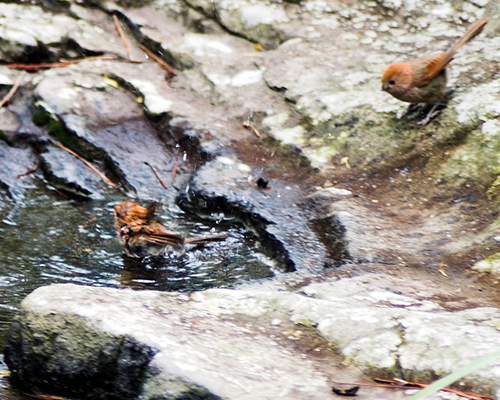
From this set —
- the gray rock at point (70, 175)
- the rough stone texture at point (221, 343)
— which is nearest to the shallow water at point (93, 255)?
the gray rock at point (70, 175)

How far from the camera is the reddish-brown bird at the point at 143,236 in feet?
14.3

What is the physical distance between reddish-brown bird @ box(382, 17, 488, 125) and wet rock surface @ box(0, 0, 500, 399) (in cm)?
17

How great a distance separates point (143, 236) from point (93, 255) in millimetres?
401

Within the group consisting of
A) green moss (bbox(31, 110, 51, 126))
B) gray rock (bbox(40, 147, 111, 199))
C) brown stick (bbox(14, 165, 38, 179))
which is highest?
green moss (bbox(31, 110, 51, 126))

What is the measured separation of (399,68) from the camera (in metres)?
5.05

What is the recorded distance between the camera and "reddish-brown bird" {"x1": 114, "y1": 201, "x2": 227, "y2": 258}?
14.3 feet

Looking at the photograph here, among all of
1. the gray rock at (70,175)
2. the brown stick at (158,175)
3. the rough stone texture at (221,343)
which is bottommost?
the gray rock at (70,175)

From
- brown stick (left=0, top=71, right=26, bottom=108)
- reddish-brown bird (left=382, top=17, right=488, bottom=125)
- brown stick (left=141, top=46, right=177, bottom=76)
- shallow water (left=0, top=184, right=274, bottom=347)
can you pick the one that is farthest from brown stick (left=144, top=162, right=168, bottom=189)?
reddish-brown bird (left=382, top=17, right=488, bottom=125)

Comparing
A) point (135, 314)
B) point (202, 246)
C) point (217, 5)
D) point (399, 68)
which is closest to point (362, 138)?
point (399, 68)

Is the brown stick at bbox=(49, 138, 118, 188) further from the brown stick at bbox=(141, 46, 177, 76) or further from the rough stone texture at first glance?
the rough stone texture

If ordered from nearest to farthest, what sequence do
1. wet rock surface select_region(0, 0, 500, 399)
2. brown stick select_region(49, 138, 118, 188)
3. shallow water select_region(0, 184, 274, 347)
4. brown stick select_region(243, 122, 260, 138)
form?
wet rock surface select_region(0, 0, 500, 399), shallow water select_region(0, 184, 274, 347), brown stick select_region(49, 138, 118, 188), brown stick select_region(243, 122, 260, 138)

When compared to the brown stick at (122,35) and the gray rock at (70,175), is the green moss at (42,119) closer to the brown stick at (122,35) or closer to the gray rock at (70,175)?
the gray rock at (70,175)

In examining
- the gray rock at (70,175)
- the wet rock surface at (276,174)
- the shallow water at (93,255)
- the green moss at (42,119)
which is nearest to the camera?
the wet rock surface at (276,174)

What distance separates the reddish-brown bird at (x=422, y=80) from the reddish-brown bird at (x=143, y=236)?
6.98 feet
